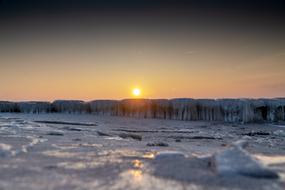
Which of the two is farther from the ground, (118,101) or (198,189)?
(118,101)

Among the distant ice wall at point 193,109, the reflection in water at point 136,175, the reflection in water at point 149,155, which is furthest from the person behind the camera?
the distant ice wall at point 193,109

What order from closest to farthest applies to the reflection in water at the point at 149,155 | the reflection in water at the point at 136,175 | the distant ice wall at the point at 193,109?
the reflection in water at the point at 136,175 → the reflection in water at the point at 149,155 → the distant ice wall at the point at 193,109

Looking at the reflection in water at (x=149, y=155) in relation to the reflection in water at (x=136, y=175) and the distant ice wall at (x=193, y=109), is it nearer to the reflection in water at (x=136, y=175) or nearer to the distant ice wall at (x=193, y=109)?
the reflection in water at (x=136, y=175)

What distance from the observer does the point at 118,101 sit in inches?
861

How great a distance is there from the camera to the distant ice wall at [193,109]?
62.2 feet

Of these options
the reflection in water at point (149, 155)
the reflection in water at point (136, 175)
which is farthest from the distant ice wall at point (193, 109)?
the reflection in water at point (136, 175)

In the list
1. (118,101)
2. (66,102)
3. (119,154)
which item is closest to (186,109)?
(118,101)

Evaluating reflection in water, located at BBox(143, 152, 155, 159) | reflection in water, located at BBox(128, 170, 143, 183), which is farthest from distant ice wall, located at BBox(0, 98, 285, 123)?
reflection in water, located at BBox(128, 170, 143, 183)

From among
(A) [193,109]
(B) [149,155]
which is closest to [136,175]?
(B) [149,155]

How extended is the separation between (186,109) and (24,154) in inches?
592

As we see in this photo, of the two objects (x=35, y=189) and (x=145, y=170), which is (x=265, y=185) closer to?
(x=145, y=170)

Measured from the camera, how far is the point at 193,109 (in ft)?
64.4

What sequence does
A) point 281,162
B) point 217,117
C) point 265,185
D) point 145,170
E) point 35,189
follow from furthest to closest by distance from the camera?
point 217,117, point 281,162, point 145,170, point 265,185, point 35,189

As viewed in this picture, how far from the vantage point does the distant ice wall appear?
18969mm
